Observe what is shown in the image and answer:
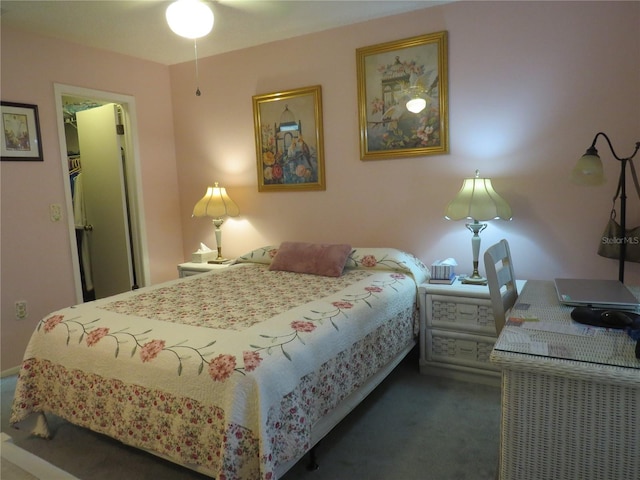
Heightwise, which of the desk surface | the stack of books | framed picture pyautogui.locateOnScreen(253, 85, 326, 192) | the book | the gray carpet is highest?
framed picture pyautogui.locateOnScreen(253, 85, 326, 192)

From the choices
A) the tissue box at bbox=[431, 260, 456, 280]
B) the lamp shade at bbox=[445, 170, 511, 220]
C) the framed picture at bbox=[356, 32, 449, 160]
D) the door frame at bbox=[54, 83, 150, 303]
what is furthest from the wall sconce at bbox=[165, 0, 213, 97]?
the tissue box at bbox=[431, 260, 456, 280]

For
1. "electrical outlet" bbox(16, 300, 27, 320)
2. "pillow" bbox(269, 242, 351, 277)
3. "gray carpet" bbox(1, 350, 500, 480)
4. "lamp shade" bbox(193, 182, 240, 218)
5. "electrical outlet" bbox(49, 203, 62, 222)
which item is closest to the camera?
"gray carpet" bbox(1, 350, 500, 480)

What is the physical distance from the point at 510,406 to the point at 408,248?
1.90 meters

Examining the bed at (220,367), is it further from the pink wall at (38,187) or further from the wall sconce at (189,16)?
the wall sconce at (189,16)

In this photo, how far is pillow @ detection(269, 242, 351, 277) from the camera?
287 cm

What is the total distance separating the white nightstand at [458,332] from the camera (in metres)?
2.52

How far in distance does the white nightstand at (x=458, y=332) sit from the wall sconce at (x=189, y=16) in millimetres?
2091

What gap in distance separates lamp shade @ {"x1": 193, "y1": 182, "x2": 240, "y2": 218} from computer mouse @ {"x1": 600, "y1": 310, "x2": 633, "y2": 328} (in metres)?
2.87

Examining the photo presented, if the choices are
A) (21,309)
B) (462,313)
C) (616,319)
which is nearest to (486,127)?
(462,313)

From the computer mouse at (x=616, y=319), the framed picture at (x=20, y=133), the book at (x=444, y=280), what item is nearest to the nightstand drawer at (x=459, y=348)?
the book at (x=444, y=280)

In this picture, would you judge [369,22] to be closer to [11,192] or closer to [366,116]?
[366,116]

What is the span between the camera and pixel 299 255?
3.04 meters

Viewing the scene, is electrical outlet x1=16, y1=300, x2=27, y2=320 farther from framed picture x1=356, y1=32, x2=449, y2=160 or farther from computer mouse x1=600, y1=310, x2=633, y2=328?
computer mouse x1=600, y1=310, x2=633, y2=328

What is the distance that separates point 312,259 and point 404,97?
Answer: 129cm
